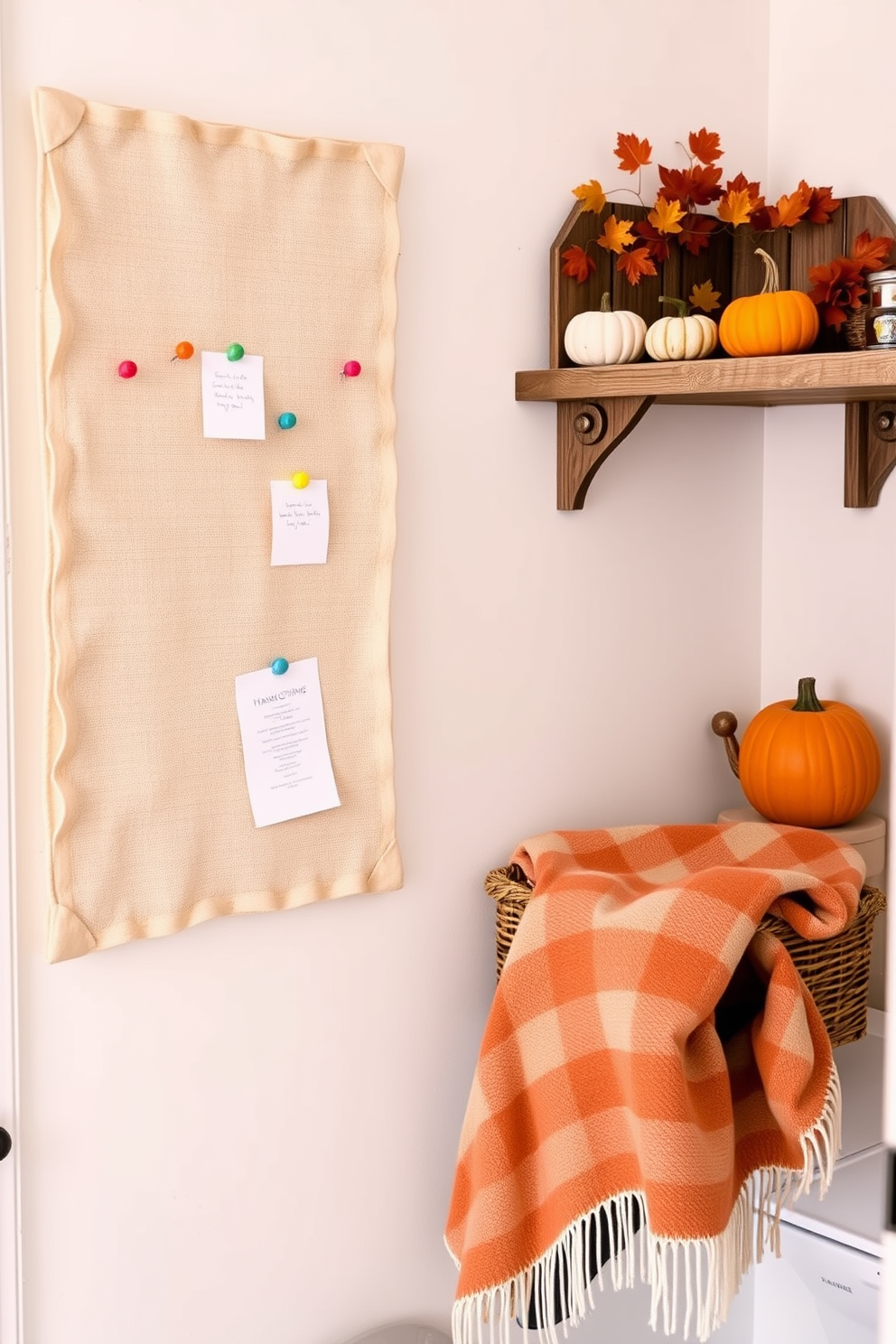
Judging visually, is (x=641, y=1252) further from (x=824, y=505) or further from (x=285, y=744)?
(x=824, y=505)

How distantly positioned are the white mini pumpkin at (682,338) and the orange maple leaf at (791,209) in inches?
10.2

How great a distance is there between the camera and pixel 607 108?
1835 mm

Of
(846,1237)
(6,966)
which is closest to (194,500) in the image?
A: (6,966)

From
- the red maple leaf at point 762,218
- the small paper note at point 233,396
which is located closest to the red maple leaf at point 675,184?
the red maple leaf at point 762,218

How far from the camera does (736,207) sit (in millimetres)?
1845

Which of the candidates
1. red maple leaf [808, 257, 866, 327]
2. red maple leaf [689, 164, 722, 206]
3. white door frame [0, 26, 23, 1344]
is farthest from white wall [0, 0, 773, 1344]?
red maple leaf [808, 257, 866, 327]

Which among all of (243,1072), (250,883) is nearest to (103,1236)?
(243,1072)

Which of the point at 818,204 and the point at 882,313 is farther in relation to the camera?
the point at 818,204

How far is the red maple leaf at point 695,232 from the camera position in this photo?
6.19ft

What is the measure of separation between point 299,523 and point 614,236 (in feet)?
2.04

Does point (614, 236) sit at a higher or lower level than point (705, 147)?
lower

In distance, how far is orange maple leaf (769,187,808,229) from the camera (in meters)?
1.83

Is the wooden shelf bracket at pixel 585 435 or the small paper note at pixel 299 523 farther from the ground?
the wooden shelf bracket at pixel 585 435

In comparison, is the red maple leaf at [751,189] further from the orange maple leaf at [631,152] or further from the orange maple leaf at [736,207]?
the orange maple leaf at [631,152]
